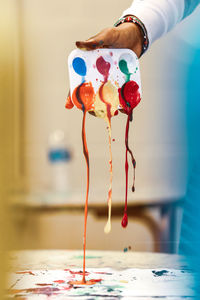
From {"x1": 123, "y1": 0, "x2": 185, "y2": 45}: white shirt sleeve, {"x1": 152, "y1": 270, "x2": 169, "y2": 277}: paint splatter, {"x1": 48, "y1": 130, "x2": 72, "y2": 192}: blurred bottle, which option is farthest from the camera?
{"x1": 48, "y1": 130, "x2": 72, "y2": 192}: blurred bottle

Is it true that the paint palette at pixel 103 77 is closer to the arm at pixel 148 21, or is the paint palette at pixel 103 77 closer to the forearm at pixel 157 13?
the arm at pixel 148 21

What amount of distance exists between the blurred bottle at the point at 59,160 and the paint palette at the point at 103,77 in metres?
1.30

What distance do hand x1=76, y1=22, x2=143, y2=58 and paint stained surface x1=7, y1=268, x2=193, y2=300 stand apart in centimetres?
31

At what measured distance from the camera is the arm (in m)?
0.64

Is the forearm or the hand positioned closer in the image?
the hand

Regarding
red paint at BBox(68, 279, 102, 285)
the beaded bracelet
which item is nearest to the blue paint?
the beaded bracelet

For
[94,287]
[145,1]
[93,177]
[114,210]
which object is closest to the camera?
[94,287]

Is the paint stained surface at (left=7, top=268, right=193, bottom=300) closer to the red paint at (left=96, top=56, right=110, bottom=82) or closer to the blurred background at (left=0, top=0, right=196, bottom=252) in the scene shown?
the red paint at (left=96, top=56, right=110, bottom=82)

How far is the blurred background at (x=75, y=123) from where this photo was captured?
6.38 ft

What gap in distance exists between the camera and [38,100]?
200 cm

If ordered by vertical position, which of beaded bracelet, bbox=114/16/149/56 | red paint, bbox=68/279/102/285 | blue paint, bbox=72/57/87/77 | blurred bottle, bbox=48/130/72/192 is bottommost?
red paint, bbox=68/279/102/285

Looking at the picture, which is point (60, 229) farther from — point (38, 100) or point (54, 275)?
point (54, 275)

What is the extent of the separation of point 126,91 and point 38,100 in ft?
4.72

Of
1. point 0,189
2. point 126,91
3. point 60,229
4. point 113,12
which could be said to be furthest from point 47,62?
point 0,189
